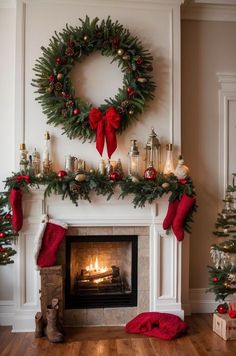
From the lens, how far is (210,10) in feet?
10.7

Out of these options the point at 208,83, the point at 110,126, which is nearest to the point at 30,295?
the point at 110,126

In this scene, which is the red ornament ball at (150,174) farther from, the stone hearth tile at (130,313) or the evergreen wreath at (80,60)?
the stone hearth tile at (130,313)

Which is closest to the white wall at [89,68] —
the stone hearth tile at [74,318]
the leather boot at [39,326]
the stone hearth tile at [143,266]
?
the leather boot at [39,326]

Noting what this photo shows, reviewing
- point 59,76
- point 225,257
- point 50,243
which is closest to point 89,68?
point 59,76

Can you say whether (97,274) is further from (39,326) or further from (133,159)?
(133,159)

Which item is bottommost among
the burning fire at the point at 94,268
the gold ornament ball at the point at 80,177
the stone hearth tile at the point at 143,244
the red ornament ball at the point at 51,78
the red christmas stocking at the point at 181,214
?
the burning fire at the point at 94,268

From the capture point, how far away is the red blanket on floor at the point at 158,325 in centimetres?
276

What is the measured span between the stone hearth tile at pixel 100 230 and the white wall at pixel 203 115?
2.90 ft

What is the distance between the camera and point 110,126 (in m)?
2.86

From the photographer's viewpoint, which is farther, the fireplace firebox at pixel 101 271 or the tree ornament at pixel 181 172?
the fireplace firebox at pixel 101 271

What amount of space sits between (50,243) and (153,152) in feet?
4.00

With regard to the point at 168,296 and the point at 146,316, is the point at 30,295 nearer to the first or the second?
the point at 146,316

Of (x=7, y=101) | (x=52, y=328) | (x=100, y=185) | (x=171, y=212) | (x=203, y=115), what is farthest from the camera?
(x=203, y=115)

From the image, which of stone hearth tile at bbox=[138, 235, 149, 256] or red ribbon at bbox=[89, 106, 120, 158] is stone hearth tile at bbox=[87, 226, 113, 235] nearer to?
stone hearth tile at bbox=[138, 235, 149, 256]
